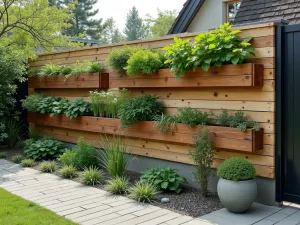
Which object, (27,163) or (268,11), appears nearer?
(27,163)

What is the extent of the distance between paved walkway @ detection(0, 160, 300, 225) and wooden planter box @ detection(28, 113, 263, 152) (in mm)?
752

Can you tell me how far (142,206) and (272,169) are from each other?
1.54 meters

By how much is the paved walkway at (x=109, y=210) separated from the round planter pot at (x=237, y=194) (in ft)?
0.30

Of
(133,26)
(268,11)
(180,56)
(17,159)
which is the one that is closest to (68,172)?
(17,159)

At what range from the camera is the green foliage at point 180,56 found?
14.3 feet

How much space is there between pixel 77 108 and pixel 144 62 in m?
2.01

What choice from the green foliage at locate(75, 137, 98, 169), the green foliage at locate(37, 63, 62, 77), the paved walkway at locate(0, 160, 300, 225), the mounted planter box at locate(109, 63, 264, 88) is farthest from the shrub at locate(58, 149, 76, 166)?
the green foliage at locate(37, 63, 62, 77)

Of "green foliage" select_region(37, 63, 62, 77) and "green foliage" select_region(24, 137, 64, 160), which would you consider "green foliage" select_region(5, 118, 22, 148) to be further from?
"green foliage" select_region(37, 63, 62, 77)

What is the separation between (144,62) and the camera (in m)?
4.92

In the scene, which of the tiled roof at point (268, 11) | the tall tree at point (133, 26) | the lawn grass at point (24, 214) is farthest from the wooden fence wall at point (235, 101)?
the tall tree at point (133, 26)

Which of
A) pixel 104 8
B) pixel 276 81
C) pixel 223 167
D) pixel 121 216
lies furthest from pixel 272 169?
pixel 104 8

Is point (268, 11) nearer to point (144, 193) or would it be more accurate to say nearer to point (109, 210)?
point (144, 193)

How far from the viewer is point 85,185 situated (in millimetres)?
4824

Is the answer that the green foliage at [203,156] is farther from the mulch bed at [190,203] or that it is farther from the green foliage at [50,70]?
the green foliage at [50,70]
